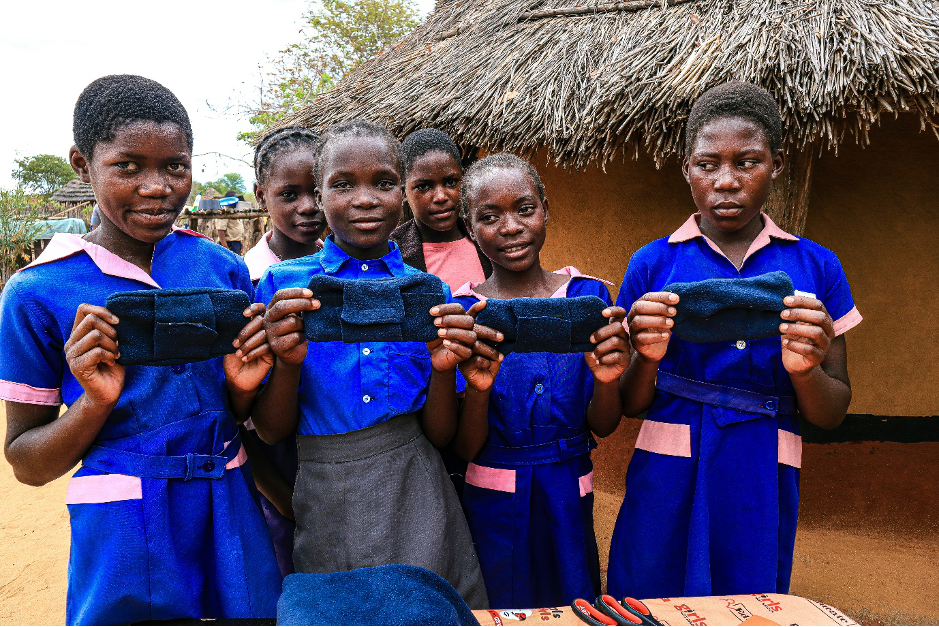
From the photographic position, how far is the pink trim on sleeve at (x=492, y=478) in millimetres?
1886

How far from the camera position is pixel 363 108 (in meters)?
4.79

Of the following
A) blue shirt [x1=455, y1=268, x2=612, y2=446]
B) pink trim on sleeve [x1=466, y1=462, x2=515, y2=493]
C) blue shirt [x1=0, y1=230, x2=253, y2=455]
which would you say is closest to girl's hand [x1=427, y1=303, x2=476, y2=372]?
blue shirt [x1=455, y1=268, x2=612, y2=446]

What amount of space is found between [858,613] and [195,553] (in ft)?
10.6

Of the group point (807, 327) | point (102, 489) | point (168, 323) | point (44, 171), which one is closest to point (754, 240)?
point (807, 327)

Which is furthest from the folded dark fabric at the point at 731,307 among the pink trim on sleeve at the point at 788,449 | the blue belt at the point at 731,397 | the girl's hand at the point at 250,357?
the girl's hand at the point at 250,357

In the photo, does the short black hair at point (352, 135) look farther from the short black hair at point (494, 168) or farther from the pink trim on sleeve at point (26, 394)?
the pink trim on sleeve at point (26, 394)

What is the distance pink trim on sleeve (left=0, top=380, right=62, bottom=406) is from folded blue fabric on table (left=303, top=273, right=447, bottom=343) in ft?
1.95

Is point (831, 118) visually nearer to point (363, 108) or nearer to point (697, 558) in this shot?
point (697, 558)

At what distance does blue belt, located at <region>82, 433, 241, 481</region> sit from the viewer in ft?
4.75

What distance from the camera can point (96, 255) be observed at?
1.52 m

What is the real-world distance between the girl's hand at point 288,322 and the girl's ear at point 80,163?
22.5 inches

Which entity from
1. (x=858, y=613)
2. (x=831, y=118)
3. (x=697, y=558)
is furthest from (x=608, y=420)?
(x=858, y=613)

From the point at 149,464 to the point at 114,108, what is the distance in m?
0.84

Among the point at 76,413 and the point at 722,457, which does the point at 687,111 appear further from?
the point at 76,413
